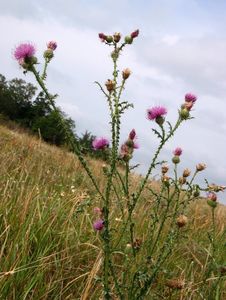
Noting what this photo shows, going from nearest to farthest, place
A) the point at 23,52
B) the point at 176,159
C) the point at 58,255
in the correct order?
1. the point at 23,52
2. the point at 176,159
3. the point at 58,255

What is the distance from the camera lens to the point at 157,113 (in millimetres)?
2395

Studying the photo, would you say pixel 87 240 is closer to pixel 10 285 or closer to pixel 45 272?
pixel 45 272

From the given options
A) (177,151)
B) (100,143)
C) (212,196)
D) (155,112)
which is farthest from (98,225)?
(212,196)

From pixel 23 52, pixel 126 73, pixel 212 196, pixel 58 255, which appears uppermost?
pixel 126 73

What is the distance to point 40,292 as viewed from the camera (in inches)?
105

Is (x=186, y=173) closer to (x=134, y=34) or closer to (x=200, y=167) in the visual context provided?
(x=200, y=167)

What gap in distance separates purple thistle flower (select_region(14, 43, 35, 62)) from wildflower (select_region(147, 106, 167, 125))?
0.62 meters

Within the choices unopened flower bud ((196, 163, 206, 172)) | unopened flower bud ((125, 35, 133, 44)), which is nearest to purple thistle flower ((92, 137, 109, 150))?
unopened flower bud ((125, 35, 133, 44))

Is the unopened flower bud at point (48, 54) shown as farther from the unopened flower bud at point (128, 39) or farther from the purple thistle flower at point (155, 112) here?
the purple thistle flower at point (155, 112)

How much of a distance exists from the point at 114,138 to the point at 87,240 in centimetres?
159

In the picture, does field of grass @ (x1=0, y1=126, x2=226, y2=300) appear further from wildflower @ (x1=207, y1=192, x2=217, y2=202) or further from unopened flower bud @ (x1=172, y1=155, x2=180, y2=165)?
unopened flower bud @ (x1=172, y1=155, x2=180, y2=165)

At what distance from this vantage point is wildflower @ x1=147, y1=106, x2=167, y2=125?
239 centimetres

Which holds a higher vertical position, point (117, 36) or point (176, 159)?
point (117, 36)

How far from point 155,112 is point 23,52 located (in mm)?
674
